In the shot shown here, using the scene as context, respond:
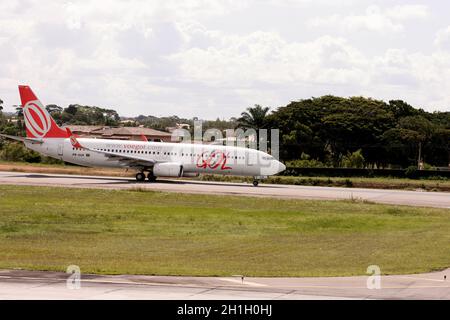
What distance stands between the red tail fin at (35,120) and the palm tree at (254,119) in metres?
38.3

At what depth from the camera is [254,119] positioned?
102m

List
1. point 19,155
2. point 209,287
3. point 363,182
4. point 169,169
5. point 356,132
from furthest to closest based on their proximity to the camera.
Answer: point 356,132 → point 19,155 → point 363,182 → point 169,169 → point 209,287

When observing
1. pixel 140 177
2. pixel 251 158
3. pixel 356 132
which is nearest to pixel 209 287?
pixel 251 158

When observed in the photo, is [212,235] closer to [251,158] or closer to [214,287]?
[214,287]

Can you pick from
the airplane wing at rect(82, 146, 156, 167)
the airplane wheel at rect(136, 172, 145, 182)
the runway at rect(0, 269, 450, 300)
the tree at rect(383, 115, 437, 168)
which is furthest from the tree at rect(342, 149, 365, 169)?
the runway at rect(0, 269, 450, 300)

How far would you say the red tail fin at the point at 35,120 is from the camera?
Result: 66438 mm

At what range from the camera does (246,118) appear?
334ft

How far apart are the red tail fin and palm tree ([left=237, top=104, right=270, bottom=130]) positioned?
38.3 metres

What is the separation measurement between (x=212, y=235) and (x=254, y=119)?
68.8 meters

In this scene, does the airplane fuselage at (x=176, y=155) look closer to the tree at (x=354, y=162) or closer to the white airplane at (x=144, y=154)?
the white airplane at (x=144, y=154)

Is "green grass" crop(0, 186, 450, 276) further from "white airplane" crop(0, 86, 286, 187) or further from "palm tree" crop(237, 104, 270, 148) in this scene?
"palm tree" crop(237, 104, 270, 148)

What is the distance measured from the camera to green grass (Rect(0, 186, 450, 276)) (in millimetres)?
24641

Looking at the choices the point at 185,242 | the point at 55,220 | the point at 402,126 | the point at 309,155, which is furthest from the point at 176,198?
the point at 402,126
